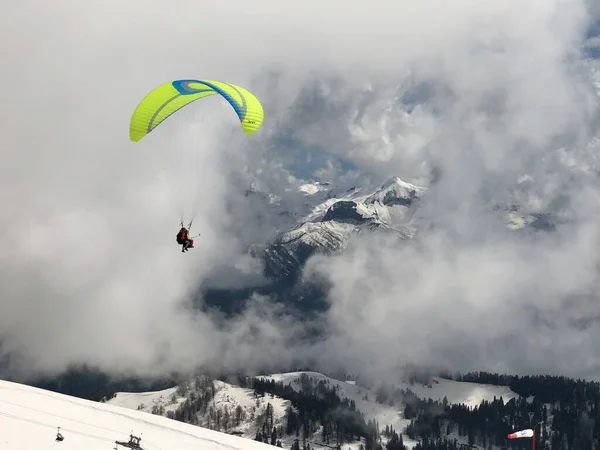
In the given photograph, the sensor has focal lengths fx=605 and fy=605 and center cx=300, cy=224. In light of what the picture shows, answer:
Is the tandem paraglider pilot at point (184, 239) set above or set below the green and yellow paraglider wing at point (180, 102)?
below

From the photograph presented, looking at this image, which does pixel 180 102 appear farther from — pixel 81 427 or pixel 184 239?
pixel 81 427

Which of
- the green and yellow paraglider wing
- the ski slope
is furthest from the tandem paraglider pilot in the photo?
the ski slope

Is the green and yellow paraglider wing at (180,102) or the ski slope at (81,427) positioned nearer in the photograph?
the ski slope at (81,427)

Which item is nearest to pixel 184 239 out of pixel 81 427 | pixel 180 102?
pixel 180 102

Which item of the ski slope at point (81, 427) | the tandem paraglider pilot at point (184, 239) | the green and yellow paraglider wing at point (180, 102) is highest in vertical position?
the green and yellow paraglider wing at point (180, 102)

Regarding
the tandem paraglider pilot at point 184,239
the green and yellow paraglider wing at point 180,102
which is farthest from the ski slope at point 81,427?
the green and yellow paraglider wing at point 180,102

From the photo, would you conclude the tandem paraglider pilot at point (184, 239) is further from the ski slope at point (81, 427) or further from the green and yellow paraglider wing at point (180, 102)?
the ski slope at point (81, 427)
